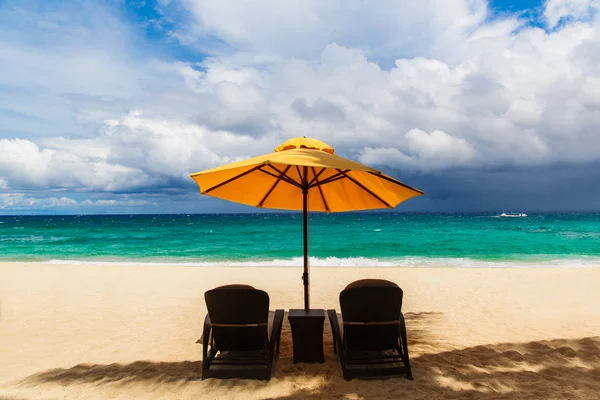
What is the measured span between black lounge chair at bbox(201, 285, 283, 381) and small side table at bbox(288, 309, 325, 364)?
289mm

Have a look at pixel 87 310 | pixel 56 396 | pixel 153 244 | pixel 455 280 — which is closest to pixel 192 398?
pixel 56 396

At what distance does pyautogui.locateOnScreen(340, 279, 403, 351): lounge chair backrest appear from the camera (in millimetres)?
3686

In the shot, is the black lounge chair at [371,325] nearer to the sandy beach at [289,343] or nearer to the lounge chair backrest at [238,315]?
the sandy beach at [289,343]

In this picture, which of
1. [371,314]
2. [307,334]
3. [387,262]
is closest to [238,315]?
[307,334]

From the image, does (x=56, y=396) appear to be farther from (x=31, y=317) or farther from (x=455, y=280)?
(x=455, y=280)

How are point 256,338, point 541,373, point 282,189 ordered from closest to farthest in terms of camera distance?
point 256,338 → point 541,373 → point 282,189

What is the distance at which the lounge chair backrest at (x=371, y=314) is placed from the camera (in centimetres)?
369

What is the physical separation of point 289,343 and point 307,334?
97 cm

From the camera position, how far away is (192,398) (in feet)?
11.7

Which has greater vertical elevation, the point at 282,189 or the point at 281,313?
the point at 282,189

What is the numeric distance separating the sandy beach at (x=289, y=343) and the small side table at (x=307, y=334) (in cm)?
12

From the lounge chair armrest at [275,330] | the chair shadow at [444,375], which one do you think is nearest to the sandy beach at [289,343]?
the chair shadow at [444,375]

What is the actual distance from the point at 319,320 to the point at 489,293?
21.1 feet

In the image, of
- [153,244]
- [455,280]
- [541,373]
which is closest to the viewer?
[541,373]
